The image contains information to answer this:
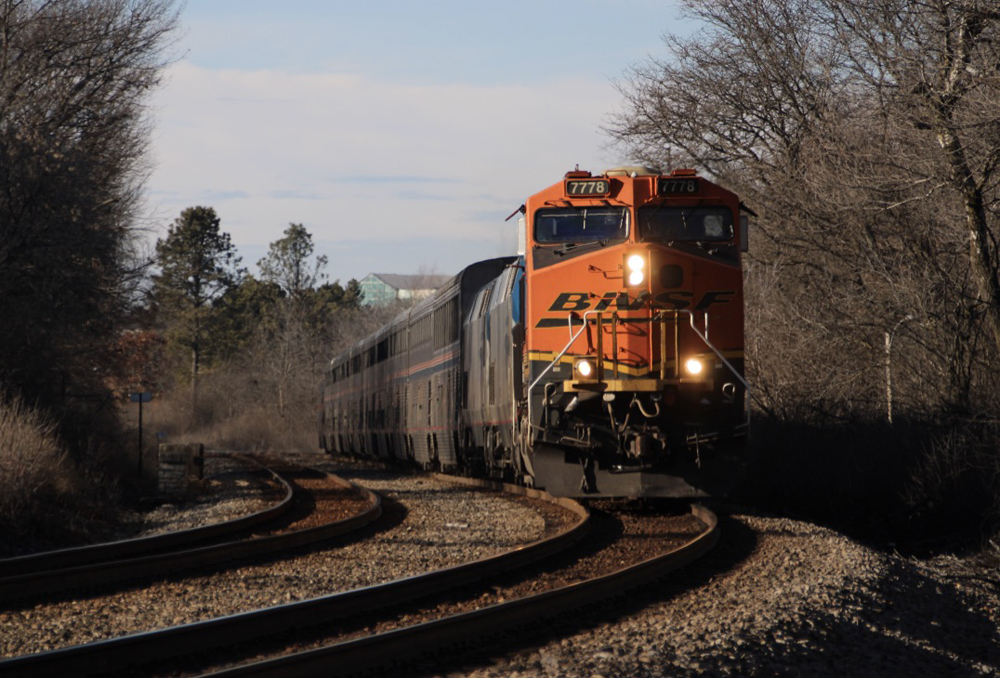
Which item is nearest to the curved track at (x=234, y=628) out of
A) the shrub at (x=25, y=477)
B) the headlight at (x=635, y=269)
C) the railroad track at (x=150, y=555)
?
the railroad track at (x=150, y=555)

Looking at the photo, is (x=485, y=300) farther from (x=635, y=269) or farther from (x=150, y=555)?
(x=150, y=555)

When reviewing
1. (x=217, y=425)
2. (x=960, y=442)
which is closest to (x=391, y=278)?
(x=217, y=425)

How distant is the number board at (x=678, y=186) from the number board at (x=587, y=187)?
584 mm

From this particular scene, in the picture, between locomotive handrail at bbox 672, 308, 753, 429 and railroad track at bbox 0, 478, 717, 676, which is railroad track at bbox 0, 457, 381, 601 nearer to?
railroad track at bbox 0, 478, 717, 676

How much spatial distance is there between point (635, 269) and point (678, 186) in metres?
1.14

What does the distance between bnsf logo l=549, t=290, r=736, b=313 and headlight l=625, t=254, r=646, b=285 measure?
157 mm

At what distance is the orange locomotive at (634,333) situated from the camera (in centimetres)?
1152

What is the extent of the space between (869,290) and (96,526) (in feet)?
41.0

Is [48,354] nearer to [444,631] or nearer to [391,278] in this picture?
[444,631]

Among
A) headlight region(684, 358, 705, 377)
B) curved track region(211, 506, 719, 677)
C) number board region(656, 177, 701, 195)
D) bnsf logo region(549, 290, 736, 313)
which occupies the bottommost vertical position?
curved track region(211, 506, 719, 677)

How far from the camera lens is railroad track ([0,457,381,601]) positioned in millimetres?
8672

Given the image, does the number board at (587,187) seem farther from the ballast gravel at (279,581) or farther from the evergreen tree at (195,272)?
the evergreen tree at (195,272)

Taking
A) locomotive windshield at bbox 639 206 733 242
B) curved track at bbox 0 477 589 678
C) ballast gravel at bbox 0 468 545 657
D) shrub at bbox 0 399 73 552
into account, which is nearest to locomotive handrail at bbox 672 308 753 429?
locomotive windshield at bbox 639 206 733 242

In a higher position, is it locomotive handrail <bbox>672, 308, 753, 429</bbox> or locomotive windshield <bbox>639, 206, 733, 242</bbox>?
locomotive windshield <bbox>639, 206, 733, 242</bbox>
